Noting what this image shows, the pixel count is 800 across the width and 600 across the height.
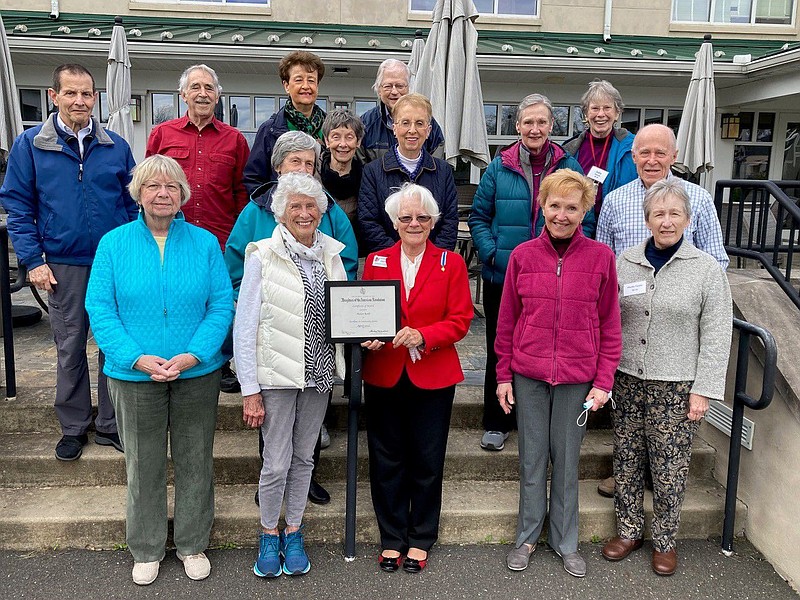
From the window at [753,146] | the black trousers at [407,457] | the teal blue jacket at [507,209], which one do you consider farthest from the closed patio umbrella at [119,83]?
the window at [753,146]

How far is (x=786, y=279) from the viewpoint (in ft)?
14.0

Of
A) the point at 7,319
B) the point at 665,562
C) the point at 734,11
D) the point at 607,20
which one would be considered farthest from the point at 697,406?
the point at 734,11

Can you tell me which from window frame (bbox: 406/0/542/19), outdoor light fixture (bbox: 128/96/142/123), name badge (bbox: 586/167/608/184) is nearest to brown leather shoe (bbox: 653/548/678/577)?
name badge (bbox: 586/167/608/184)

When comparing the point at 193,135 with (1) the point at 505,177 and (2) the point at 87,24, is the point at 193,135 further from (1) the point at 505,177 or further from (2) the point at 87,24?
(2) the point at 87,24

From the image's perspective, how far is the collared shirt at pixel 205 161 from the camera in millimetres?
3930

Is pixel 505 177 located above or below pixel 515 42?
below

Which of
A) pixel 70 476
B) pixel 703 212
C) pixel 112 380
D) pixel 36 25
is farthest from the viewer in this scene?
pixel 36 25

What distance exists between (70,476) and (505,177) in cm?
309

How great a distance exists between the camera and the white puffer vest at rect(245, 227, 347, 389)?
298 centimetres

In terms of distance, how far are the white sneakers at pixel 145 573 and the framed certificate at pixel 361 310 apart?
142cm

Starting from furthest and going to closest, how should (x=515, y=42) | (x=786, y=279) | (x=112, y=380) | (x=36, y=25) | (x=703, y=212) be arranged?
(x=515, y=42) < (x=36, y=25) < (x=786, y=279) < (x=703, y=212) < (x=112, y=380)

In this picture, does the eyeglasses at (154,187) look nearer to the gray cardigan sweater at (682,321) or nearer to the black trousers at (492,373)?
the black trousers at (492,373)

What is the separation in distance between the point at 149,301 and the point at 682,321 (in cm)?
255

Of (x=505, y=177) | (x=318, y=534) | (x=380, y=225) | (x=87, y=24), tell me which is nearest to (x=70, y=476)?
(x=318, y=534)
